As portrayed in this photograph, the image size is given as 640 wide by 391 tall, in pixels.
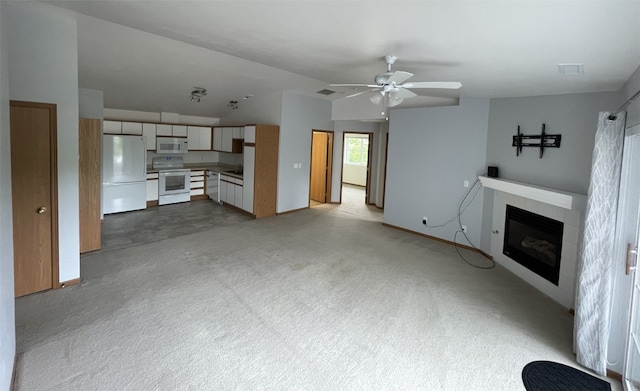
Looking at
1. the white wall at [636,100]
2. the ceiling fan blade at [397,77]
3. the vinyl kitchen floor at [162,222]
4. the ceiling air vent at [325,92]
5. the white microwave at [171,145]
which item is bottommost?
the vinyl kitchen floor at [162,222]

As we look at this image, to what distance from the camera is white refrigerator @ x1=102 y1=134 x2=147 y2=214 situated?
21.9 ft

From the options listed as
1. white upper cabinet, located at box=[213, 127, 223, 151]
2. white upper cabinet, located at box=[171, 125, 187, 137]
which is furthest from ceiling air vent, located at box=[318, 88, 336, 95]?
white upper cabinet, located at box=[171, 125, 187, 137]

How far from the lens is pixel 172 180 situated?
801cm

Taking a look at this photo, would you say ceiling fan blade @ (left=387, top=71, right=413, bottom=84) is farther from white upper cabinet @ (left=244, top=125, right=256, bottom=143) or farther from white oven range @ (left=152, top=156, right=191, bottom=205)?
white oven range @ (left=152, top=156, right=191, bottom=205)

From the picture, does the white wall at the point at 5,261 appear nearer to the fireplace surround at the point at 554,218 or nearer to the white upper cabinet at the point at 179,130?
the fireplace surround at the point at 554,218

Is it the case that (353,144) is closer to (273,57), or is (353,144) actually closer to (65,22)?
(273,57)

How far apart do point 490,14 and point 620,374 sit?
2933mm

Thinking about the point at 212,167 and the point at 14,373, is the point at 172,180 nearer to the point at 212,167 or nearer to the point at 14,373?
the point at 212,167

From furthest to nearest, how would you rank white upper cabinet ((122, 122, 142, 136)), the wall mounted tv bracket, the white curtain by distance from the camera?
white upper cabinet ((122, 122, 142, 136))
the wall mounted tv bracket
the white curtain

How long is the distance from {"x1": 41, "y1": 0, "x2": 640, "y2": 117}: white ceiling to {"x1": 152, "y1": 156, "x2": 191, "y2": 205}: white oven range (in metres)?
→ 2.75

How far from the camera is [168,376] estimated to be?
2441mm

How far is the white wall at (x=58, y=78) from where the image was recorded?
3258 mm

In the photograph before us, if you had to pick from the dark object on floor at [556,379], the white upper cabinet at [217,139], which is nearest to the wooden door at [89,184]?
the white upper cabinet at [217,139]

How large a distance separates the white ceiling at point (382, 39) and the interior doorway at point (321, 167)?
3.48m
